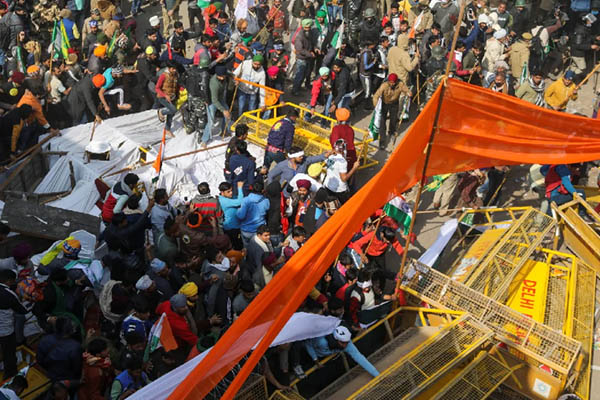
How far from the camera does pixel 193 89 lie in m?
12.2

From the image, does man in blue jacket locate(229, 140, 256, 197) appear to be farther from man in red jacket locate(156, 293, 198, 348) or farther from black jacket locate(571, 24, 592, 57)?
black jacket locate(571, 24, 592, 57)

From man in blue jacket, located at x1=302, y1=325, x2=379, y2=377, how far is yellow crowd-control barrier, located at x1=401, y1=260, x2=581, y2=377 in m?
1.35

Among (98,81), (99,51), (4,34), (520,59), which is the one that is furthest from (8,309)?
(520,59)

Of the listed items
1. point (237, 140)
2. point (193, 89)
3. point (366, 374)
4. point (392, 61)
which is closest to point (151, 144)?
point (193, 89)

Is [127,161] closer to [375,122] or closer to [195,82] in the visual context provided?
[195,82]

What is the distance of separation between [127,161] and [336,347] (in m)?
5.91

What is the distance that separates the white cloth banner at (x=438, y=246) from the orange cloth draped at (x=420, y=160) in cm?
235

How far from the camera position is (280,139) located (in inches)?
440

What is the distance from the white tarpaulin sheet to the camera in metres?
10.9

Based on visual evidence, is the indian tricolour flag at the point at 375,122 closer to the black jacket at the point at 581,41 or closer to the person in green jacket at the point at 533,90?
the person in green jacket at the point at 533,90

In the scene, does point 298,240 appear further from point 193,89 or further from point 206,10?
point 206,10

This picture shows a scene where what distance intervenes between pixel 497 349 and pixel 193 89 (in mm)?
7167

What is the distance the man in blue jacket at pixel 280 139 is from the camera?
11.1 meters

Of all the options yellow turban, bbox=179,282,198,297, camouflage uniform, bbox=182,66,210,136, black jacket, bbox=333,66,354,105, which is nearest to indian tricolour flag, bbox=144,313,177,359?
yellow turban, bbox=179,282,198,297
